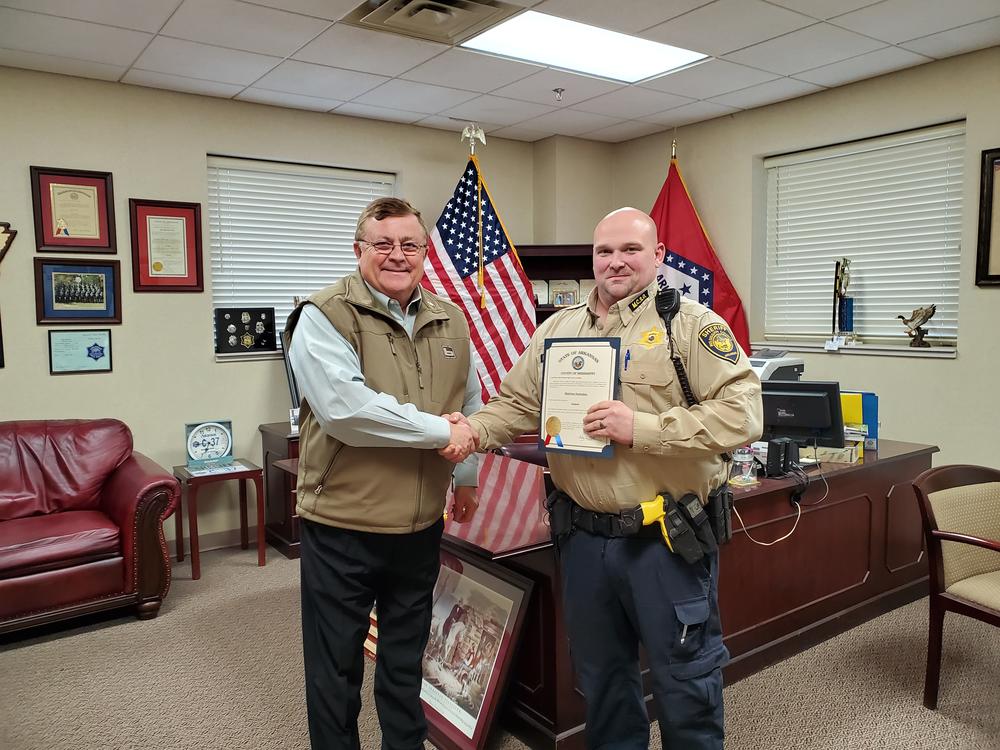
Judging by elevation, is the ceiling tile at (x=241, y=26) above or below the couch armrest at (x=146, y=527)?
above

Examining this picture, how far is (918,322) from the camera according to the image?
424 centimetres

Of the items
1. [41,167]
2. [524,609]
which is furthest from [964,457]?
[41,167]

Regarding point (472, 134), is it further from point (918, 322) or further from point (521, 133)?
point (918, 322)

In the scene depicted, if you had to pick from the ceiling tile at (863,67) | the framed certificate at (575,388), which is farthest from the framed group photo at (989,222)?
the framed certificate at (575,388)

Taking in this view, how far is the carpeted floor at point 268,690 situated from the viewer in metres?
2.56

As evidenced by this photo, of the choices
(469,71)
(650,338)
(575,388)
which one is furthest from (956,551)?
(469,71)

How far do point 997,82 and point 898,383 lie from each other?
163 centimetres

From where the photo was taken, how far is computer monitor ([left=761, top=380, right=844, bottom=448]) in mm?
3107

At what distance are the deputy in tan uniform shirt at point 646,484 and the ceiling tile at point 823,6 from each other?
75.6 inches

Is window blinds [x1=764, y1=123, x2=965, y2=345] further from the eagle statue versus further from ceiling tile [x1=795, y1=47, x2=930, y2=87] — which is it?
ceiling tile [x1=795, y1=47, x2=930, y2=87]

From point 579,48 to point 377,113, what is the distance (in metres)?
1.61

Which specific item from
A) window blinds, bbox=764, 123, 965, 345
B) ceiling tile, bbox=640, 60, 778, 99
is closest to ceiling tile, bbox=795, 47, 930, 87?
ceiling tile, bbox=640, 60, 778, 99

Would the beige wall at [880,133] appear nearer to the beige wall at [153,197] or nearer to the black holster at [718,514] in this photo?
the beige wall at [153,197]

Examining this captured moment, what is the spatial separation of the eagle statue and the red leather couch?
13.1 feet
